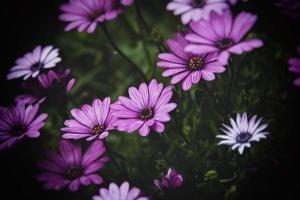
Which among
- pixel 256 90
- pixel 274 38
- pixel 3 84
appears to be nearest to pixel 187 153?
pixel 256 90

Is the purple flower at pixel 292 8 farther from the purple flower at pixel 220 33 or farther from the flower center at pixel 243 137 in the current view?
the flower center at pixel 243 137

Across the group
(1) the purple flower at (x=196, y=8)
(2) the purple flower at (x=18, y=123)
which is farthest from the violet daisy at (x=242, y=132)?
(2) the purple flower at (x=18, y=123)

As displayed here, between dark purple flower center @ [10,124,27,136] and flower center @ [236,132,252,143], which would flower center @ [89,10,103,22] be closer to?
dark purple flower center @ [10,124,27,136]

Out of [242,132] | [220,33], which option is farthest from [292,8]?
[242,132]

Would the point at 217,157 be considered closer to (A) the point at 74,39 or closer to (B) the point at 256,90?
(B) the point at 256,90

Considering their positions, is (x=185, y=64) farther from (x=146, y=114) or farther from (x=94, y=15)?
(x=94, y=15)

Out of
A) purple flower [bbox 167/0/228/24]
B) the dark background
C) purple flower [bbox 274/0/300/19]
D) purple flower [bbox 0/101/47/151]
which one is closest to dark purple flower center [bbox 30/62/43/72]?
purple flower [bbox 0/101/47/151]

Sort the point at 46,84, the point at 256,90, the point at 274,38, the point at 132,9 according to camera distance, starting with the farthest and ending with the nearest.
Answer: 1. the point at 132,9
2. the point at 274,38
3. the point at 256,90
4. the point at 46,84
